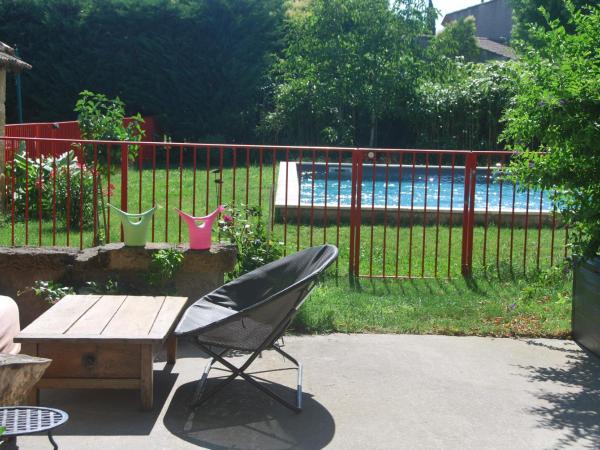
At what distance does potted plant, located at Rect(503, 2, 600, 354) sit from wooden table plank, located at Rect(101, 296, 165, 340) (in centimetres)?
280

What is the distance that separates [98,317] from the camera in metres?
5.25

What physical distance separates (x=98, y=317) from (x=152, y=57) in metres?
17.5

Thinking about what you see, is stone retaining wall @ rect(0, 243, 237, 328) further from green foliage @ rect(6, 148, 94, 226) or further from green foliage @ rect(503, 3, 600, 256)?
green foliage @ rect(6, 148, 94, 226)

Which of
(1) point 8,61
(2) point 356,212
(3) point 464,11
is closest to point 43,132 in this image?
(1) point 8,61

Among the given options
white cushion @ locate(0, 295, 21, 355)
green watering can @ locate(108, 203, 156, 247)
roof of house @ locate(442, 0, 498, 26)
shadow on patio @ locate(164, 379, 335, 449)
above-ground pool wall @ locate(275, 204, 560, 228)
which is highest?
roof of house @ locate(442, 0, 498, 26)

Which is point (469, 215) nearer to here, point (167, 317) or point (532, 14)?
point (167, 317)

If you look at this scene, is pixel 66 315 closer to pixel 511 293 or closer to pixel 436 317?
pixel 436 317

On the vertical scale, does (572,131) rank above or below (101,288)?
above

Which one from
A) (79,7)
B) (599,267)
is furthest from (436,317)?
(79,7)

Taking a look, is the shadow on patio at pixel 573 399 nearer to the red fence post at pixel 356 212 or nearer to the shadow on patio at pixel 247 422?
the shadow on patio at pixel 247 422

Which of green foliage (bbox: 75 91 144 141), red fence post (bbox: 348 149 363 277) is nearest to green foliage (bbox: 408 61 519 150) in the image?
green foliage (bbox: 75 91 144 141)

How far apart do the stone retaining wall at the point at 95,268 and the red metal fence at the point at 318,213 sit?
2.67ft

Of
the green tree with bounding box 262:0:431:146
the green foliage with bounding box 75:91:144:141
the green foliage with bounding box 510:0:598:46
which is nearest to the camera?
the green foliage with bounding box 75:91:144:141

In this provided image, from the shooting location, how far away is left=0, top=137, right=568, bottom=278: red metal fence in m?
7.81
